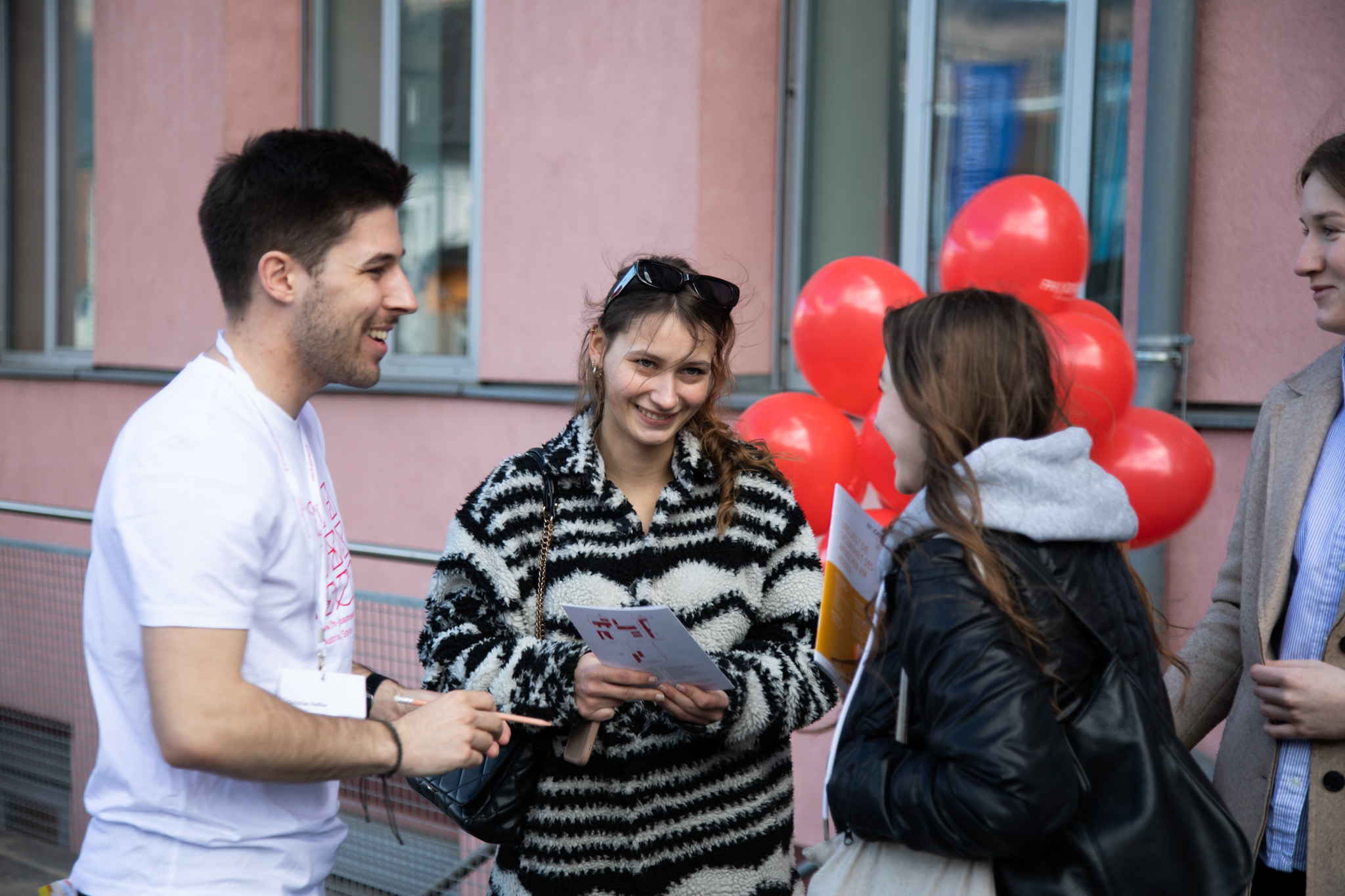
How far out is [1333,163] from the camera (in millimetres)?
1873

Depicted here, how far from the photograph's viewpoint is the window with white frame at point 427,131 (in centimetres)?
581

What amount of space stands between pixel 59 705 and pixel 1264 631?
3.95m

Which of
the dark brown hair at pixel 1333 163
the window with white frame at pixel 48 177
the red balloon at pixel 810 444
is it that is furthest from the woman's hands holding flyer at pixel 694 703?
the window with white frame at pixel 48 177

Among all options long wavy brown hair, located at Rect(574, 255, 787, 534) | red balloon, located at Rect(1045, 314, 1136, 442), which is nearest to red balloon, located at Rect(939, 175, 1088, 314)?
red balloon, located at Rect(1045, 314, 1136, 442)

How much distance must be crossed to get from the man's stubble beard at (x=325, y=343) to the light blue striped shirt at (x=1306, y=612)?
1634 mm

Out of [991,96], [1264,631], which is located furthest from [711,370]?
[991,96]

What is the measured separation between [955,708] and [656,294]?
1.04m

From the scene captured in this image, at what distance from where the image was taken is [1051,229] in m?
2.58

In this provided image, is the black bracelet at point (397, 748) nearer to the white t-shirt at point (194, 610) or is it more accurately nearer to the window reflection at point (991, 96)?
the white t-shirt at point (194, 610)

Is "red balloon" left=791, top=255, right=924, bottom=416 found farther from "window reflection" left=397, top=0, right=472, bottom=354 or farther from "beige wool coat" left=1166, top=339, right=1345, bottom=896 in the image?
"window reflection" left=397, top=0, right=472, bottom=354

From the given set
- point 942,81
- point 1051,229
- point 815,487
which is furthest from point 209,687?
point 942,81

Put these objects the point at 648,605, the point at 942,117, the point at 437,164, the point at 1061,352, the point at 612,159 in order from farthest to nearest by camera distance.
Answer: the point at 437,164, the point at 612,159, the point at 942,117, the point at 1061,352, the point at 648,605

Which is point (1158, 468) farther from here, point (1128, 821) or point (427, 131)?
point (427, 131)

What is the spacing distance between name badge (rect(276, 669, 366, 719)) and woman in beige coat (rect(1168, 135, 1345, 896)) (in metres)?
1.45
